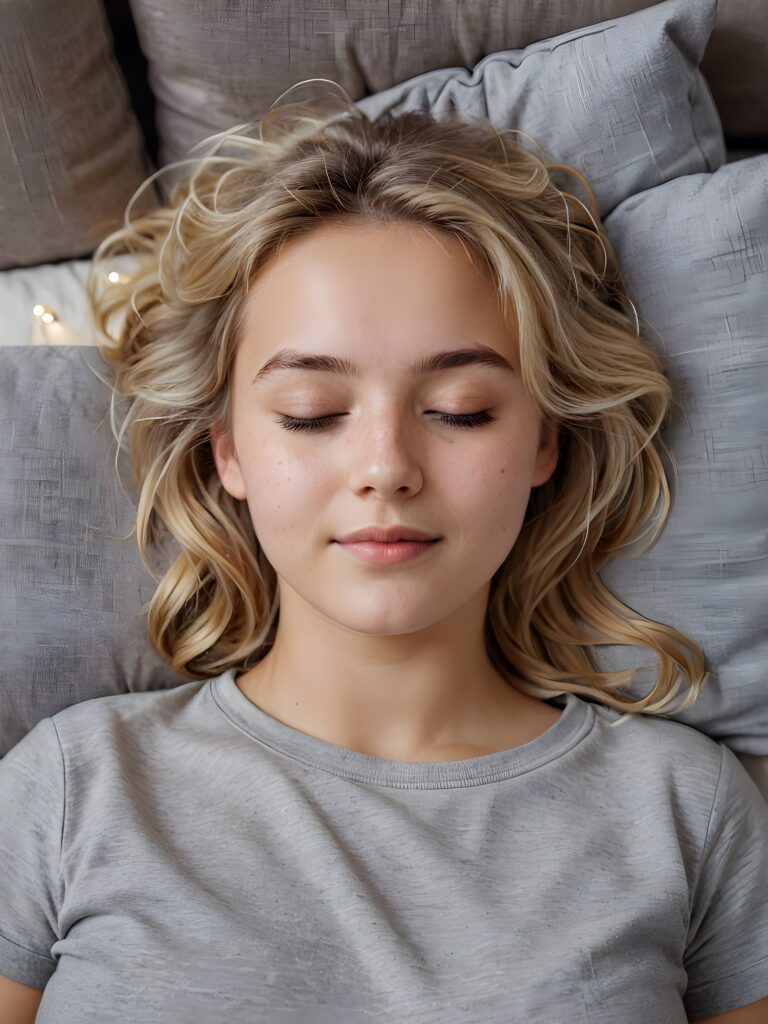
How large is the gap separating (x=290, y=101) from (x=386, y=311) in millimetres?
617

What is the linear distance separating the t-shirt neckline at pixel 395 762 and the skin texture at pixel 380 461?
3 centimetres

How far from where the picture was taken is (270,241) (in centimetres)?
145

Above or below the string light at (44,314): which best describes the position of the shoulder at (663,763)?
below

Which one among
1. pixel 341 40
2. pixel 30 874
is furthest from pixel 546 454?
pixel 30 874

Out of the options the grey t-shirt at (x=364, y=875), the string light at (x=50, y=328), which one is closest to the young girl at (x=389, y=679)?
the grey t-shirt at (x=364, y=875)

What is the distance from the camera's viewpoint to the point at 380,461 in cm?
127

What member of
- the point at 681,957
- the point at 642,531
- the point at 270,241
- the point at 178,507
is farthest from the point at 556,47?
the point at 681,957

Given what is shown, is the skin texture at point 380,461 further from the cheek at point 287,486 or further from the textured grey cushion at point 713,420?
the textured grey cushion at point 713,420

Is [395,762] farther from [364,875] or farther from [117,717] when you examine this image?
[117,717]

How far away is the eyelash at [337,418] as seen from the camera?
4.38 ft

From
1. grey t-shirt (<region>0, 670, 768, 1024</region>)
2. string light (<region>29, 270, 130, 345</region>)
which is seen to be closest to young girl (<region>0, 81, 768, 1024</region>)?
grey t-shirt (<region>0, 670, 768, 1024</region>)

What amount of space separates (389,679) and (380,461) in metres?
0.35

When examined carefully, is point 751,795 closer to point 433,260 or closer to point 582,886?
point 582,886

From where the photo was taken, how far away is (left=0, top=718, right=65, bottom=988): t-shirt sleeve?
1.32 metres
